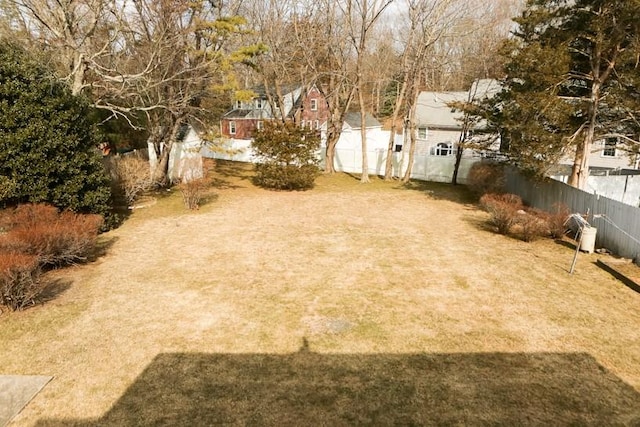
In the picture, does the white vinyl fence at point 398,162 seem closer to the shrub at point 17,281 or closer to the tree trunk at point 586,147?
the tree trunk at point 586,147

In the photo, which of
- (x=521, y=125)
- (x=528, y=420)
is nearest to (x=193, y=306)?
(x=528, y=420)

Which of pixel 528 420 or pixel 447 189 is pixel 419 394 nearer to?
pixel 528 420

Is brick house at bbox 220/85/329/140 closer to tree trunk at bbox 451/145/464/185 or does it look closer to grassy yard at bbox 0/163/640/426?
tree trunk at bbox 451/145/464/185

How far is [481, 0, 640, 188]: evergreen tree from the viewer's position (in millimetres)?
11812

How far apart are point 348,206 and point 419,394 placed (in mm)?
11864

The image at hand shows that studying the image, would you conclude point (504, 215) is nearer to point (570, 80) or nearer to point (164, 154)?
point (570, 80)

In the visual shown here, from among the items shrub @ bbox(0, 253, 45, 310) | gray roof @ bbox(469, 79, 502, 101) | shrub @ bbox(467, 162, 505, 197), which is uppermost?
gray roof @ bbox(469, 79, 502, 101)

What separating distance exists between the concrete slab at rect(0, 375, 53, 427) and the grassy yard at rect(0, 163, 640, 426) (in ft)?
0.40

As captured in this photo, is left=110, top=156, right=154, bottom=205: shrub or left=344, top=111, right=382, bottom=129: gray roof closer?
left=110, top=156, right=154, bottom=205: shrub

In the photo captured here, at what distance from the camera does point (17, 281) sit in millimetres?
7098

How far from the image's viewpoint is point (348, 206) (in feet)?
54.8

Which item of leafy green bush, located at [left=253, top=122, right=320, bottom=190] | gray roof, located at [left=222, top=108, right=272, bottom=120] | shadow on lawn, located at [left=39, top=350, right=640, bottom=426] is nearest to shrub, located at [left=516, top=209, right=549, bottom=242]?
shadow on lawn, located at [left=39, top=350, right=640, bottom=426]

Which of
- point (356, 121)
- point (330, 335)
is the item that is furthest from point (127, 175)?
point (356, 121)

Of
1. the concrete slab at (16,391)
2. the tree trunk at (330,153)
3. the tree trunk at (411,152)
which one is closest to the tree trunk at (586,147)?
the tree trunk at (411,152)
